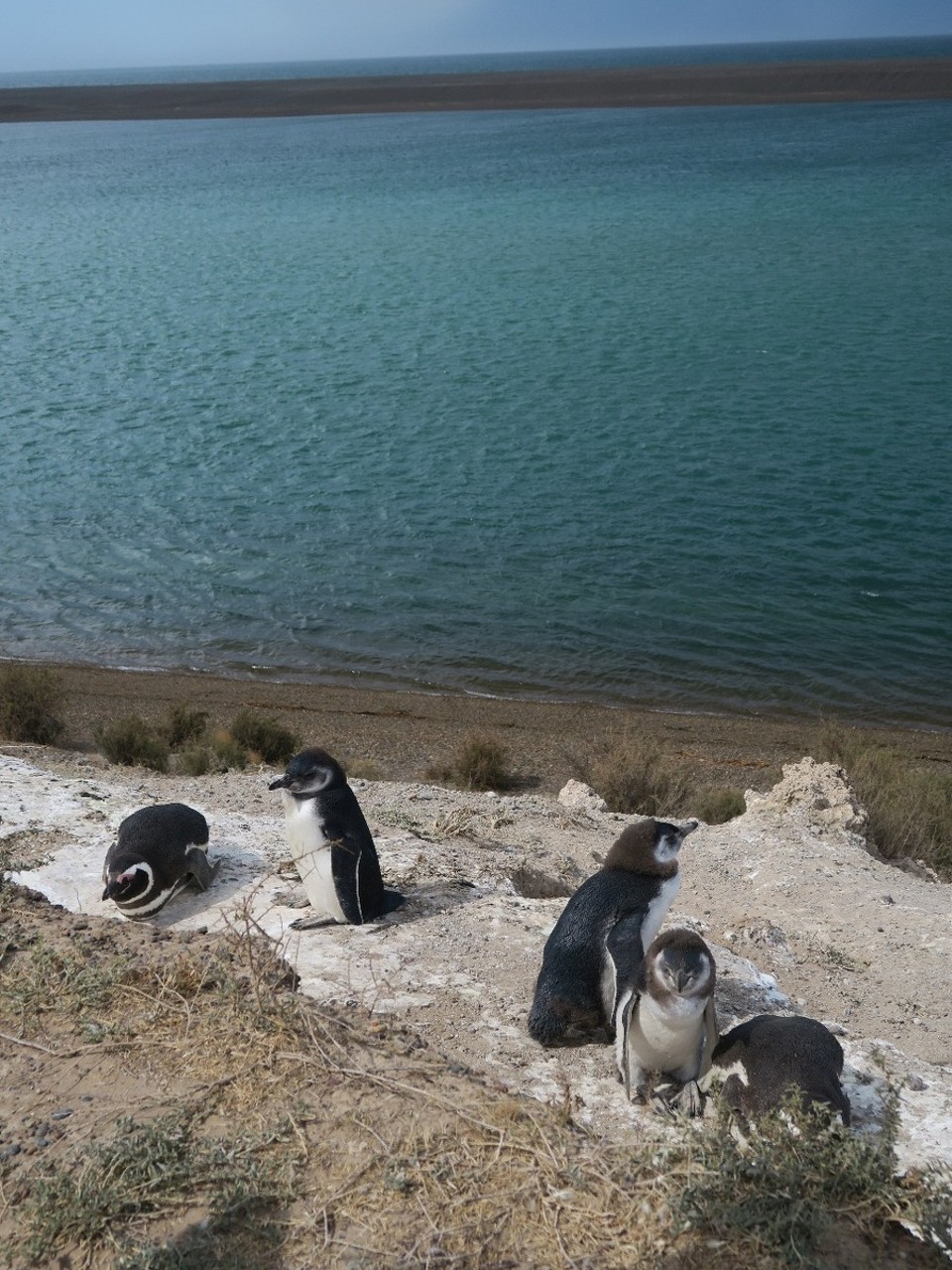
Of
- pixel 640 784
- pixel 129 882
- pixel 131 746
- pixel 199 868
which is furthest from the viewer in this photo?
pixel 131 746

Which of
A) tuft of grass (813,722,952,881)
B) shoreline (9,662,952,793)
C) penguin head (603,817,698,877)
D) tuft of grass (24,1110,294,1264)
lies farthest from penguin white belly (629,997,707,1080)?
shoreline (9,662,952,793)

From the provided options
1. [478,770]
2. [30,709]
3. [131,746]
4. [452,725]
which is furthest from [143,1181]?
[452,725]

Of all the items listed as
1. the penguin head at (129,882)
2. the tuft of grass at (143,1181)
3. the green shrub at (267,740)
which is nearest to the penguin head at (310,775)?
the penguin head at (129,882)

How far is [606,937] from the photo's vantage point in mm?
5184

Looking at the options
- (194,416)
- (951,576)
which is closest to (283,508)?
(194,416)

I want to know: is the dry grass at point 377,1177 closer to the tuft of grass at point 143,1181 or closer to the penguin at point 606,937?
the tuft of grass at point 143,1181

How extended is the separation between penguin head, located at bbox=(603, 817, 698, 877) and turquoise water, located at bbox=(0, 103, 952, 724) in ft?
30.4

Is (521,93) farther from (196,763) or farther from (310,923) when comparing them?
(310,923)

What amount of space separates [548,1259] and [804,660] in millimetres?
12588

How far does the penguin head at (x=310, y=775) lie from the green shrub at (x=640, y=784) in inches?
179

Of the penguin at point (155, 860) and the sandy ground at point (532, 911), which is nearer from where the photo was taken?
the sandy ground at point (532, 911)

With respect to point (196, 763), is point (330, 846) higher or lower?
higher

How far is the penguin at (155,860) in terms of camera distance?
6.43 meters

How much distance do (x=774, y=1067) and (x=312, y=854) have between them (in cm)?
272
